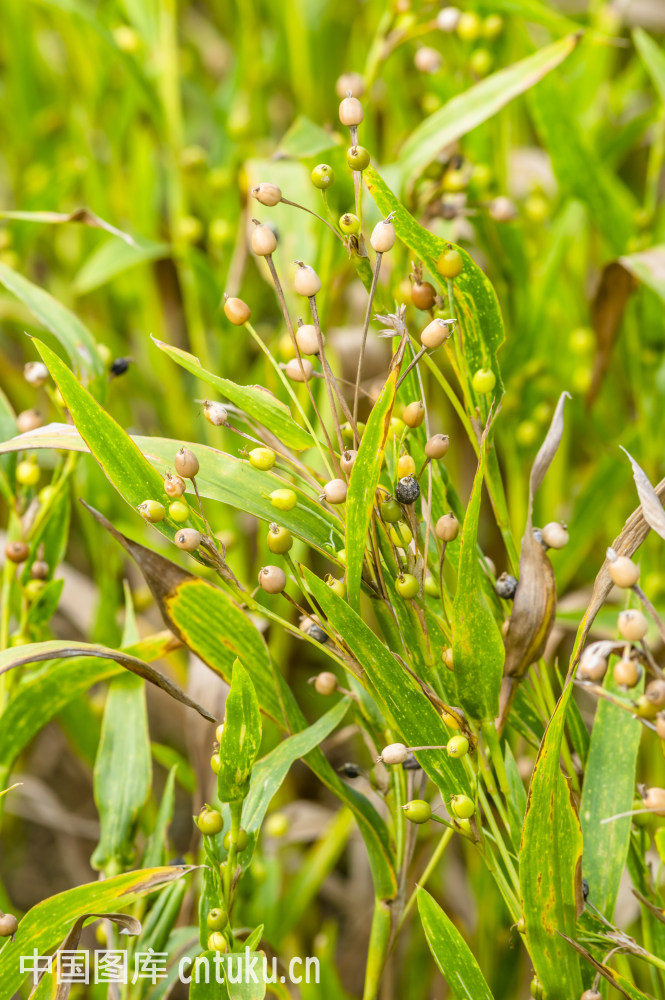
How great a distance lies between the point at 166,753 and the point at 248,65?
2.44ft

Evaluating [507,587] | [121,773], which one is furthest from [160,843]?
[507,587]

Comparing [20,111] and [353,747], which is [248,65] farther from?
[353,747]

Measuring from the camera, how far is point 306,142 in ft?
2.12

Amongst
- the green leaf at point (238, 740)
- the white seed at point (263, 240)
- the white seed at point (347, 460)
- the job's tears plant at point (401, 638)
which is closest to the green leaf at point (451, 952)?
the job's tears plant at point (401, 638)

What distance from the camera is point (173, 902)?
487mm

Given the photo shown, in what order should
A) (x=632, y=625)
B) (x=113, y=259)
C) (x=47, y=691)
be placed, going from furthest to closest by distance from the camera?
(x=113, y=259), (x=47, y=691), (x=632, y=625)

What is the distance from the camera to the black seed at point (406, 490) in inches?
14.2

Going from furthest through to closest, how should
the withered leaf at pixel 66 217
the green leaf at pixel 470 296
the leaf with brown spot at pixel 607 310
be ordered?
Answer: the leaf with brown spot at pixel 607 310
the withered leaf at pixel 66 217
the green leaf at pixel 470 296

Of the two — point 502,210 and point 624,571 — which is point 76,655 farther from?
point 502,210

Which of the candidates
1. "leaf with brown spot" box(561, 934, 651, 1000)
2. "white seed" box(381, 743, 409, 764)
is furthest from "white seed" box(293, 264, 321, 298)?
"leaf with brown spot" box(561, 934, 651, 1000)

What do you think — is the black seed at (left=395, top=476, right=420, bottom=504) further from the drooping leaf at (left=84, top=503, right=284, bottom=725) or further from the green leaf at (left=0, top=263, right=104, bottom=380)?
the green leaf at (left=0, top=263, right=104, bottom=380)

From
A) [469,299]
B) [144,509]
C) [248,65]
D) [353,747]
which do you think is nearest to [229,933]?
[144,509]

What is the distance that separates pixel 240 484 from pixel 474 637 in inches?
5.4

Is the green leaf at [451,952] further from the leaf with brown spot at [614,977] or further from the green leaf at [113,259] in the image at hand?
the green leaf at [113,259]
